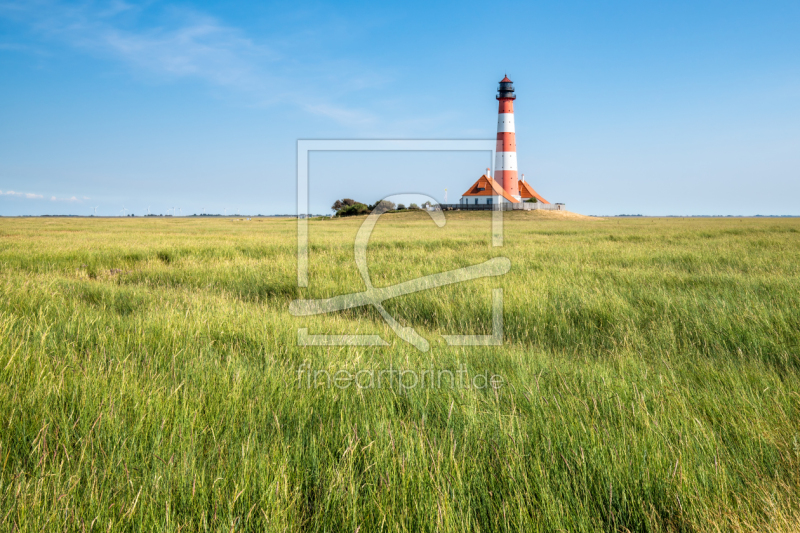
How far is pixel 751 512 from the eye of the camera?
1.55m

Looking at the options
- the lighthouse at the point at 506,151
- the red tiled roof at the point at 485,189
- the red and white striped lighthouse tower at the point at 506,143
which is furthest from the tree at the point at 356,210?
the red and white striped lighthouse tower at the point at 506,143

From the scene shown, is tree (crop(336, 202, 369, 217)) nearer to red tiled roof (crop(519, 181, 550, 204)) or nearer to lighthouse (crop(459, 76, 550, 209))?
lighthouse (crop(459, 76, 550, 209))

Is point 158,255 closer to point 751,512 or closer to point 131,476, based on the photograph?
point 131,476

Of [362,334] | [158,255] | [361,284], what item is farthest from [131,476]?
[158,255]

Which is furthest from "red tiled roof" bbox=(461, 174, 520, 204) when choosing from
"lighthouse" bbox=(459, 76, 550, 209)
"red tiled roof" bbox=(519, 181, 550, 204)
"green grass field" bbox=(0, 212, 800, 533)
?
"green grass field" bbox=(0, 212, 800, 533)

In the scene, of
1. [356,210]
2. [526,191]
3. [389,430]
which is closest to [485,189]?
[526,191]

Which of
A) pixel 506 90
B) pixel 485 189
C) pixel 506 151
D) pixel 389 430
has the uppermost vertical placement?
pixel 506 90

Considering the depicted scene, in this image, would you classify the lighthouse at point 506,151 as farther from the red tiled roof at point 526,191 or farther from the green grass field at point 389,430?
the green grass field at point 389,430

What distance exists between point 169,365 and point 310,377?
3.34ft

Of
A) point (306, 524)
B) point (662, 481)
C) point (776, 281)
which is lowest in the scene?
point (306, 524)

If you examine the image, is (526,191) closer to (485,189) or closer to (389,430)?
(485,189)

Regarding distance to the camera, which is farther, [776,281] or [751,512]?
[776,281]

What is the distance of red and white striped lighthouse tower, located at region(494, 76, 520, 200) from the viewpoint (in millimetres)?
50844

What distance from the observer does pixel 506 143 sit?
5091 cm
